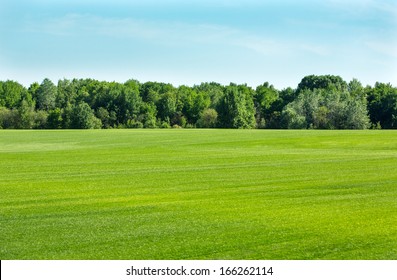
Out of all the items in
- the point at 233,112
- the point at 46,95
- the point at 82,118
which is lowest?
the point at 82,118

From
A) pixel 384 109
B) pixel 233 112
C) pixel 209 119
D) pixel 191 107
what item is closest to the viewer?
pixel 384 109

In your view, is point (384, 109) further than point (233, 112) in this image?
No

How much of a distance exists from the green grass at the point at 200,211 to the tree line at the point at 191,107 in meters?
74.3

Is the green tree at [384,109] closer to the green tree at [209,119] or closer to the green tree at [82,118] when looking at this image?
the green tree at [209,119]

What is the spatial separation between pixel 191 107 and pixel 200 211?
107428mm

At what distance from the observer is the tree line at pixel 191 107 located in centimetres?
9788

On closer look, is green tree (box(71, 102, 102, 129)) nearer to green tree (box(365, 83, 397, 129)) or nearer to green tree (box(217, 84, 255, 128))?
green tree (box(217, 84, 255, 128))

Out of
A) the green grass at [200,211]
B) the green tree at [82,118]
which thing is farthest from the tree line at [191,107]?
the green grass at [200,211]

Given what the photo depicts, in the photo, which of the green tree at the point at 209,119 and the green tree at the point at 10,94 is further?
the green tree at the point at 10,94

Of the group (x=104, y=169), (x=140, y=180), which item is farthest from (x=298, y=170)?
(x=104, y=169)

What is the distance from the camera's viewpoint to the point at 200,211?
45.1ft

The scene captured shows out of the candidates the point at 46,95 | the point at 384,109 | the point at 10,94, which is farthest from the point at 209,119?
the point at 10,94

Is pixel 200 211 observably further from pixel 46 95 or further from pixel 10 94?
pixel 46 95

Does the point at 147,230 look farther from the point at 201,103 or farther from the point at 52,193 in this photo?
the point at 201,103
